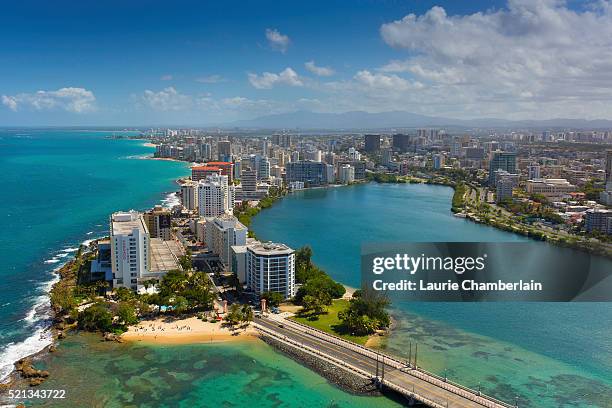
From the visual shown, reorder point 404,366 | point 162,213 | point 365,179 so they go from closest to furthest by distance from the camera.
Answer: point 404,366 < point 162,213 < point 365,179

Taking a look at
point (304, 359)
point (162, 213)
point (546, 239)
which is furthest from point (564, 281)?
point (162, 213)

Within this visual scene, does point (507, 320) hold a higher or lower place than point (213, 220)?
lower

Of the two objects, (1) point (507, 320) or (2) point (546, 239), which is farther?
(2) point (546, 239)

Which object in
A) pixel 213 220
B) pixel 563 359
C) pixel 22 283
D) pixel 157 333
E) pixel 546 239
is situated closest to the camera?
pixel 563 359

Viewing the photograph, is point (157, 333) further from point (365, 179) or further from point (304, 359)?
point (365, 179)

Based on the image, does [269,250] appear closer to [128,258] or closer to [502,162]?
[128,258]
